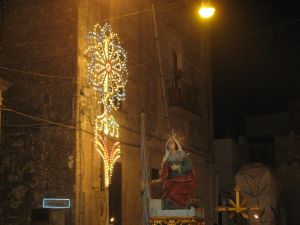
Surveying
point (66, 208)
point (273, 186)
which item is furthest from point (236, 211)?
point (273, 186)

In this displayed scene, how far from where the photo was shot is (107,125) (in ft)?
57.4

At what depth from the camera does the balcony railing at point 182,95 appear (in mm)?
22703

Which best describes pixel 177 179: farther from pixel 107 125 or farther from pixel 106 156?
pixel 107 125

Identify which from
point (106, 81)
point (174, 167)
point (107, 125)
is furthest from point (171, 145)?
point (107, 125)

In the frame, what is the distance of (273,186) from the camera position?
2481 centimetres

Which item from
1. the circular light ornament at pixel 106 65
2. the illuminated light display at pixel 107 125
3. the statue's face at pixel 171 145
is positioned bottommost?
the statue's face at pixel 171 145

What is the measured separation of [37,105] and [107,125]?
241cm

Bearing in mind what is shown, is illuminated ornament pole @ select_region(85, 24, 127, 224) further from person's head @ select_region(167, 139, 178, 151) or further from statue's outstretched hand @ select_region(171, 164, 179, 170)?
statue's outstretched hand @ select_region(171, 164, 179, 170)

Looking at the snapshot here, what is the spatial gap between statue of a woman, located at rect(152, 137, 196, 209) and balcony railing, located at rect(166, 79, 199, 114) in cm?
1045

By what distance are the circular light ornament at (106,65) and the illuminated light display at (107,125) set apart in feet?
1.06

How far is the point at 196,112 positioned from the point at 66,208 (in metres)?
11.0

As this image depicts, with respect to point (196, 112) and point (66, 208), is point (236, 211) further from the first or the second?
point (196, 112)

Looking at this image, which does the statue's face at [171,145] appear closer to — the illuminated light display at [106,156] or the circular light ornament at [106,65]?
the illuminated light display at [106,156]

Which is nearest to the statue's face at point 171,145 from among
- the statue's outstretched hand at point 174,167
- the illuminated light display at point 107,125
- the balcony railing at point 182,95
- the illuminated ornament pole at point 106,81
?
the statue's outstretched hand at point 174,167
